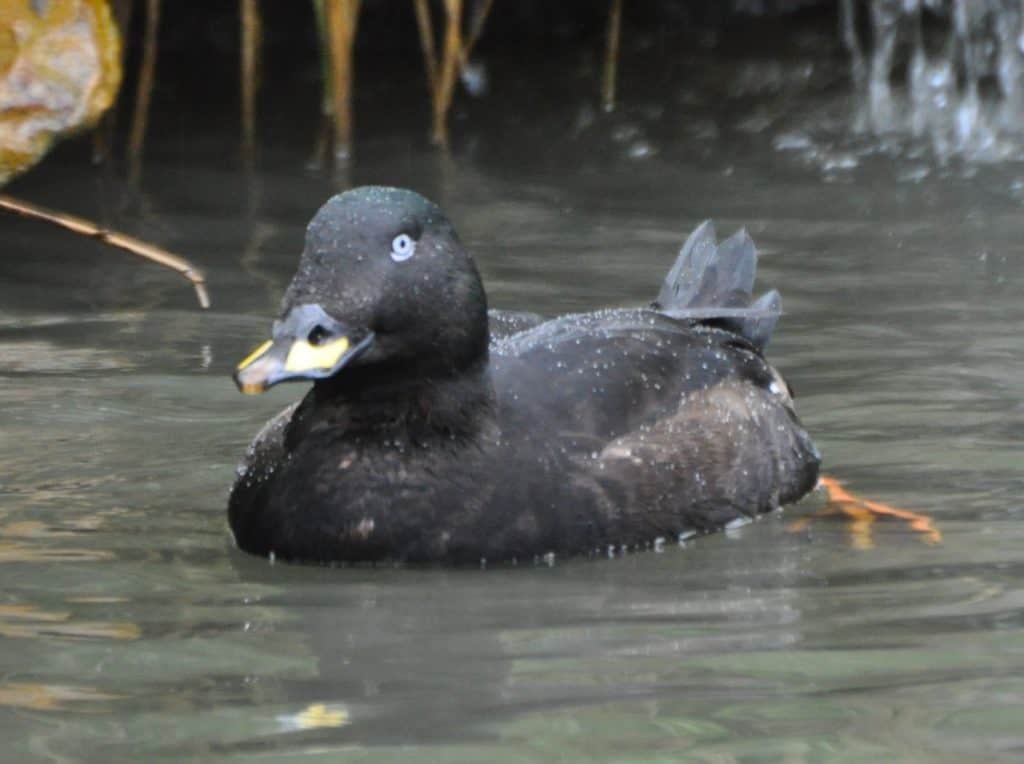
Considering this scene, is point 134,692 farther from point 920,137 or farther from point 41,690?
point 920,137

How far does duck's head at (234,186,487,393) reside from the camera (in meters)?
4.73

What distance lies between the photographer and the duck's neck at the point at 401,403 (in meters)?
5.11

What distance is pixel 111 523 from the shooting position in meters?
5.54

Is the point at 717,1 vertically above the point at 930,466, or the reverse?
the point at 717,1

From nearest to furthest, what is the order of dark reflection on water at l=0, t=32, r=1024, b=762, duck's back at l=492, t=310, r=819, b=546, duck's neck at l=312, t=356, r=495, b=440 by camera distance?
dark reflection on water at l=0, t=32, r=1024, b=762 < duck's neck at l=312, t=356, r=495, b=440 < duck's back at l=492, t=310, r=819, b=546

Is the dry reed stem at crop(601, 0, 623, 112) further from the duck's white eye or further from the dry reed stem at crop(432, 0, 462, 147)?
the duck's white eye

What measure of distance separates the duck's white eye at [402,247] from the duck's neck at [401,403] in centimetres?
27

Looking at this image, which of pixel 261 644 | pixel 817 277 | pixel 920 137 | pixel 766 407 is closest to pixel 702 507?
pixel 766 407

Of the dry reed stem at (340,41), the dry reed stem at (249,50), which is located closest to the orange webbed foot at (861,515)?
the dry reed stem at (340,41)

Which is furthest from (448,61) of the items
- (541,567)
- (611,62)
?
(541,567)

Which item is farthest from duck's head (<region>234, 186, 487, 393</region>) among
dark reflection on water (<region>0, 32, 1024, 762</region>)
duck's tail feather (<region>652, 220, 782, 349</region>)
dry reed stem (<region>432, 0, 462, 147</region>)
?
dry reed stem (<region>432, 0, 462, 147</region>)

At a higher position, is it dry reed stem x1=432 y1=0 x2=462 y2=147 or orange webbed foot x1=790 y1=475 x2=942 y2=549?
dry reed stem x1=432 y1=0 x2=462 y2=147

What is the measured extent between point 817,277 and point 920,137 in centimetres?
228

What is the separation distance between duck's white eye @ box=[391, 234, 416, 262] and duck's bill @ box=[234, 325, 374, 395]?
0.79 ft
